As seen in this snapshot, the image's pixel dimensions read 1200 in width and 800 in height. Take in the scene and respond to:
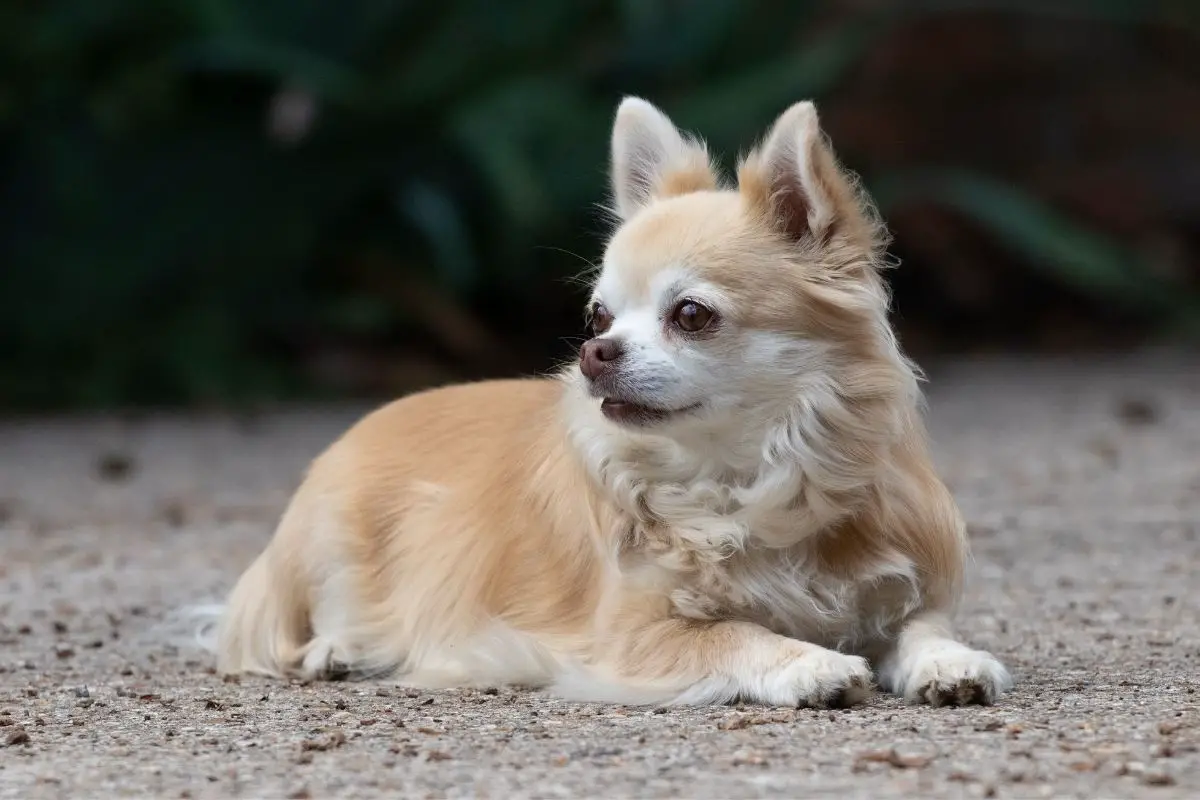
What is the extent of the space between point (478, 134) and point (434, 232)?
29.9 inches

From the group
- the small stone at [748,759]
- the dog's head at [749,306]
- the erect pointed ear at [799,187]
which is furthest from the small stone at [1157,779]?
the erect pointed ear at [799,187]

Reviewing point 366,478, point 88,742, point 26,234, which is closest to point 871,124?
point 26,234

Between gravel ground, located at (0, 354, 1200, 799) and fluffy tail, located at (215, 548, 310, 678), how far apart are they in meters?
0.12

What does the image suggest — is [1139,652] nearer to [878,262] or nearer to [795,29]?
[878,262]

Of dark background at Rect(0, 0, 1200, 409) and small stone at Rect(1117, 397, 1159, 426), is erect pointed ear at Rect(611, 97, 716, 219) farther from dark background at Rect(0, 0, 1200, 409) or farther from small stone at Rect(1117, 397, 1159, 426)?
dark background at Rect(0, 0, 1200, 409)

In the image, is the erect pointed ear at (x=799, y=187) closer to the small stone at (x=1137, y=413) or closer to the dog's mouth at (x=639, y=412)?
the dog's mouth at (x=639, y=412)

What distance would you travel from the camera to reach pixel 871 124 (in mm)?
13367

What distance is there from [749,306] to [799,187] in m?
0.35

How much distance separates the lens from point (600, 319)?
4027 millimetres

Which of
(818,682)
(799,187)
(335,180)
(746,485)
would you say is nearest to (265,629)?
(746,485)

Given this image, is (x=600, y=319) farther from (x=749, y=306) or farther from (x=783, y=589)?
(x=783, y=589)

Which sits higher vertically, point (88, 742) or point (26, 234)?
point (26, 234)

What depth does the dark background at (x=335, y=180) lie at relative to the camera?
10945mm

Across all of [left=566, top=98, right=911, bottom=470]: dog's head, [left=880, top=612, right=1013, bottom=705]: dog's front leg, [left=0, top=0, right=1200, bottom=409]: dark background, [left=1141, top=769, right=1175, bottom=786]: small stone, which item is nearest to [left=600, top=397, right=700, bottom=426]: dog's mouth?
[left=566, top=98, right=911, bottom=470]: dog's head
